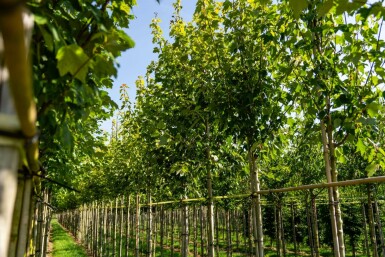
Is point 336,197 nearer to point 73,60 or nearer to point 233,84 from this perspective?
point 233,84

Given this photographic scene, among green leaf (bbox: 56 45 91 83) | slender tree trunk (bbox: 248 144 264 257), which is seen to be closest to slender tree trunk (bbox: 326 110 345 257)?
slender tree trunk (bbox: 248 144 264 257)

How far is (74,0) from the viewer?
193 cm

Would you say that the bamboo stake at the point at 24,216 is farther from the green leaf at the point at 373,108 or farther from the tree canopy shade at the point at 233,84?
the green leaf at the point at 373,108

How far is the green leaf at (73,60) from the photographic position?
1.33 meters

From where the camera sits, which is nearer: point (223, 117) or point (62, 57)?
point (62, 57)

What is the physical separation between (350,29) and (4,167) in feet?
12.6

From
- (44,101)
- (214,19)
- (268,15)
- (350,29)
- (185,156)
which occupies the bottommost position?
(44,101)

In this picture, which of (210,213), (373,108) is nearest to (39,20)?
(373,108)

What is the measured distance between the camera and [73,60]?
136 centimetres

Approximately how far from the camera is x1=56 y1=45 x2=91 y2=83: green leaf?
4.36 ft

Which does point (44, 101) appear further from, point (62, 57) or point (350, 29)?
point (350, 29)

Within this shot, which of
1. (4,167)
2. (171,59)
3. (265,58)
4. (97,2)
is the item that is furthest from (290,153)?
(4,167)

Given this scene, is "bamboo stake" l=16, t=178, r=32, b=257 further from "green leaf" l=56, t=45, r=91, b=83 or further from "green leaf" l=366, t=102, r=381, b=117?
"green leaf" l=366, t=102, r=381, b=117

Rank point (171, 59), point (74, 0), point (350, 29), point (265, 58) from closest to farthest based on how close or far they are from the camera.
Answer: point (74, 0), point (350, 29), point (265, 58), point (171, 59)
